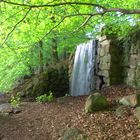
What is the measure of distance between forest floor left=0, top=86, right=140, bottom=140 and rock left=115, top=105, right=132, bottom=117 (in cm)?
13

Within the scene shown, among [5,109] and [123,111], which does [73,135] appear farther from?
[5,109]

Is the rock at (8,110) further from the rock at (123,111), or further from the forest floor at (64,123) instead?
the rock at (123,111)

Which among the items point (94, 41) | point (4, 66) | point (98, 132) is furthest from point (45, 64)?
point (98, 132)

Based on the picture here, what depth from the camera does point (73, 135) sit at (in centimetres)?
671

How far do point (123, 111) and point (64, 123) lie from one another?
5.55 feet

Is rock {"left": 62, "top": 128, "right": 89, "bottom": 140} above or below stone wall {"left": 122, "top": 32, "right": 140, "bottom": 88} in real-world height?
below

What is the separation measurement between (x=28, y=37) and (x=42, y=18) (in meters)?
2.91

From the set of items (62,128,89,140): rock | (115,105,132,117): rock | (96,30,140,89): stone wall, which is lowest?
(62,128,89,140): rock

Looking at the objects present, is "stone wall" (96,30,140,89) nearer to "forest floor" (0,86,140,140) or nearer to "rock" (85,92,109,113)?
"forest floor" (0,86,140,140)

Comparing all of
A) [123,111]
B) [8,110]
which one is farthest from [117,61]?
[8,110]

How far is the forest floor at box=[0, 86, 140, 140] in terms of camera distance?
6430mm

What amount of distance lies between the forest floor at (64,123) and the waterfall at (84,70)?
71.2 inches

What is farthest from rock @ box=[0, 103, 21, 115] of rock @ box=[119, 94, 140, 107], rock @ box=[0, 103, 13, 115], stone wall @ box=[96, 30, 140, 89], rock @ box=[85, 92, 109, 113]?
rock @ box=[119, 94, 140, 107]

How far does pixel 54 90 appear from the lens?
14.2m
